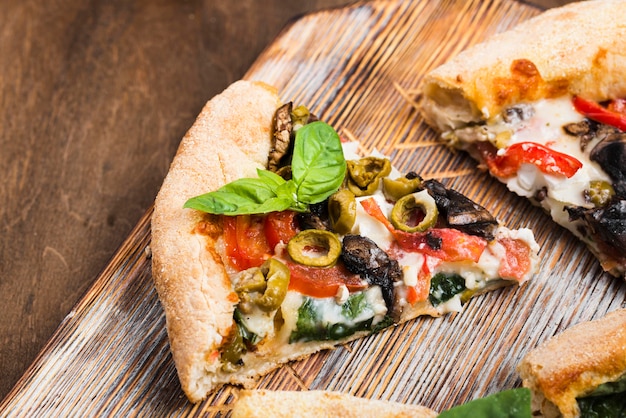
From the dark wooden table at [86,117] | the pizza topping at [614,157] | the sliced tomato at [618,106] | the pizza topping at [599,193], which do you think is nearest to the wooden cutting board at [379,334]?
the pizza topping at [599,193]

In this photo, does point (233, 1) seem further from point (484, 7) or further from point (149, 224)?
point (149, 224)

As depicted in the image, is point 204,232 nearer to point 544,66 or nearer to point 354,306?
point 354,306

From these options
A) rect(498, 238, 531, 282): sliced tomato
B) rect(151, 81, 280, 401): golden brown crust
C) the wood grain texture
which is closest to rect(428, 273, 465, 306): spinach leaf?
rect(498, 238, 531, 282): sliced tomato

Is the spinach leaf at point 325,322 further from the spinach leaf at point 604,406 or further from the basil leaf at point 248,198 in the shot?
the spinach leaf at point 604,406

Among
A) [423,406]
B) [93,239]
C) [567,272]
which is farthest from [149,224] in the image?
[567,272]

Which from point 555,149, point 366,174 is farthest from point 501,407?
point 555,149

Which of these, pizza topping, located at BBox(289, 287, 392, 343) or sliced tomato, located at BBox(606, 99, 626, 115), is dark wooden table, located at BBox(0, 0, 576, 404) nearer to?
pizza topping, located at BBox(289, 287, 392, 343)
